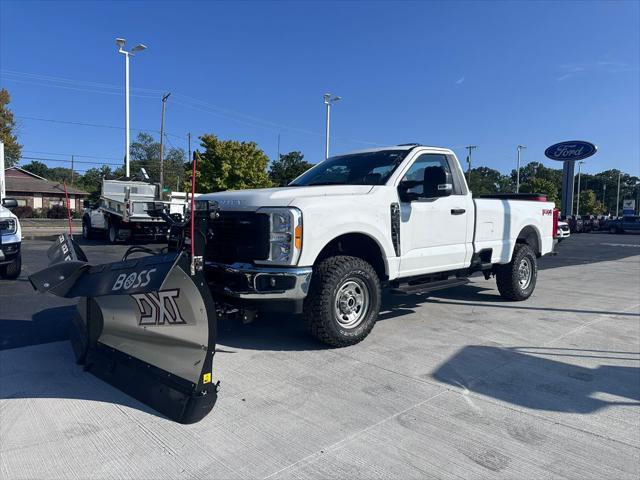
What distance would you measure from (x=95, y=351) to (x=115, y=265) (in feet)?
3.19

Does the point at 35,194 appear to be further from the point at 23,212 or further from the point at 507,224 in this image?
the point at 507,224

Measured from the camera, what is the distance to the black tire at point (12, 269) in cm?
851

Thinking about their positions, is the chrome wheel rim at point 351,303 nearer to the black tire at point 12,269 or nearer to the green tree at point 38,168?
the black tire at point 12,269

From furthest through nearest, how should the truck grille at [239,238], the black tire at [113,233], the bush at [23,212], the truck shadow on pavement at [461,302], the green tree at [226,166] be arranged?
the bush at [23,212] < the green tree at [226,166] < the black tire at [113,233] < the truck shadow on pavement at [461,302] < the truck grille at [239,238]

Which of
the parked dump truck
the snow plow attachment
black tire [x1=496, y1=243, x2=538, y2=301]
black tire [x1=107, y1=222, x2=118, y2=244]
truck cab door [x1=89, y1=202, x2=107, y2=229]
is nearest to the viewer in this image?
the snow plow attachment

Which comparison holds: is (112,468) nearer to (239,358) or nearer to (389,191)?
(239,358)

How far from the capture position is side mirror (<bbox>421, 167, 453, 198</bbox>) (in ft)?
17.6

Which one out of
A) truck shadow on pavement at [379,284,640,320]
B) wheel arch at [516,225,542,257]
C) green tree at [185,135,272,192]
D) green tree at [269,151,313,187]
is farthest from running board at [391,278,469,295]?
green tree at [269,151,313,187]

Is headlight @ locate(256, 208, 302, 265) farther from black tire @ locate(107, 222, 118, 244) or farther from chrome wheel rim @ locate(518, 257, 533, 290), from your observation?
black tire @ locate(107, 222, 118, 244)

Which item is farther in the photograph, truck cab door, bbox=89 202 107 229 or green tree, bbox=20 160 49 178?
green tree, bbox=20 160 49 178

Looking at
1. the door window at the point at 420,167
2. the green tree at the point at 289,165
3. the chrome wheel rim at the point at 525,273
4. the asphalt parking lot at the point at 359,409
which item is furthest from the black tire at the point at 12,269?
the green tree at the point at 289,165

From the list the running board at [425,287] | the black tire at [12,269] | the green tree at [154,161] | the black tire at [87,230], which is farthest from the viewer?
the green tree at [154,161]

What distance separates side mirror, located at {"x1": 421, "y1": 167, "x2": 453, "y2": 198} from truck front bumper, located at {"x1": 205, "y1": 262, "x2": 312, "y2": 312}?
72.1 inches

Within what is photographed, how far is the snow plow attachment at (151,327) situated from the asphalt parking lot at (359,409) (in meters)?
0.15
